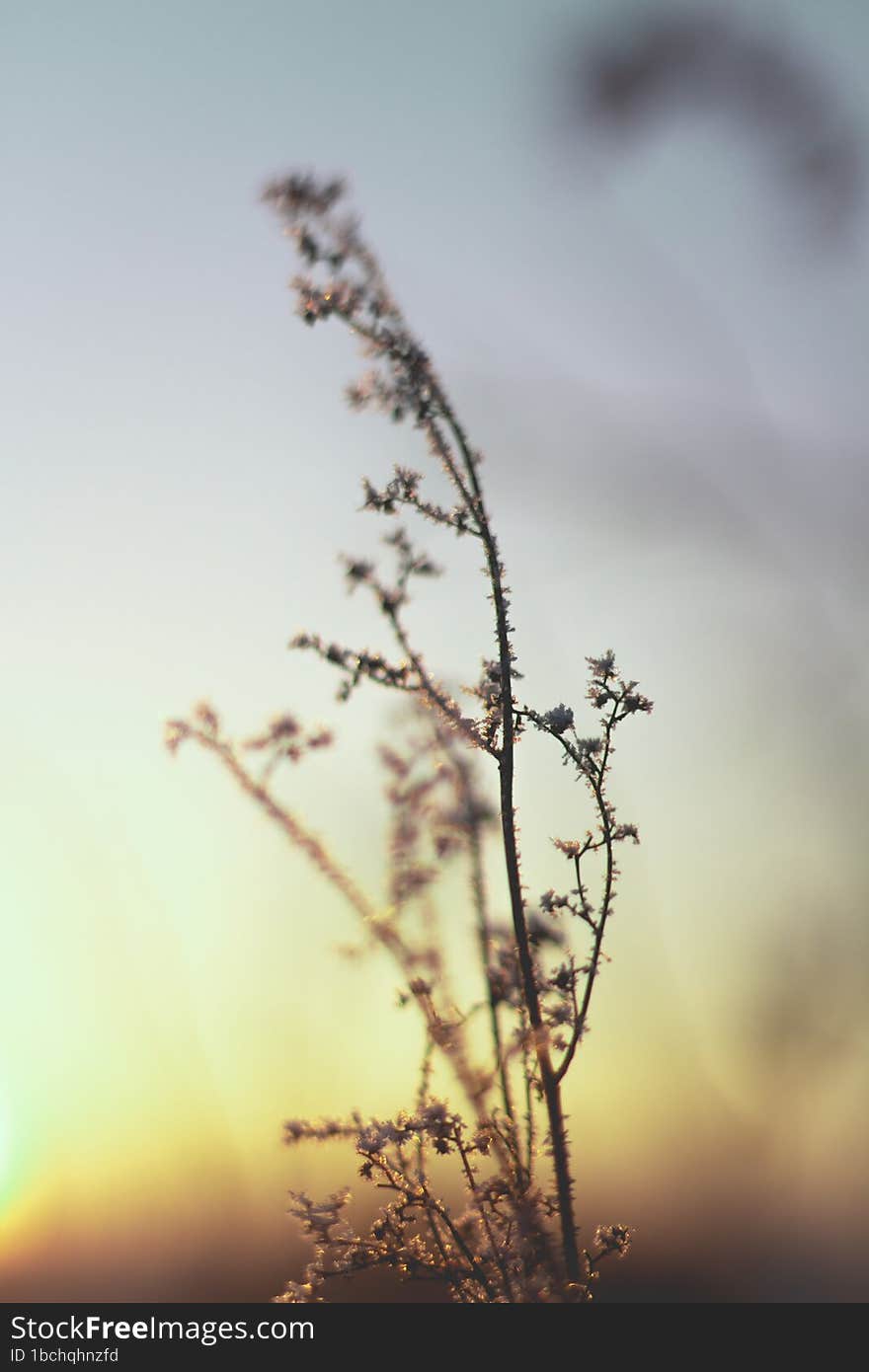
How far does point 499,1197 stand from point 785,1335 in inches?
45.3

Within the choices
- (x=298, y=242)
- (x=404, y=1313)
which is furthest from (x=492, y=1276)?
(x=298, y=242)

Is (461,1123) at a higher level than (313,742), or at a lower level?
lower

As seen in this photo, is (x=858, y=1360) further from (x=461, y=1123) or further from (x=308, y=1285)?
(x=308, y=1285)

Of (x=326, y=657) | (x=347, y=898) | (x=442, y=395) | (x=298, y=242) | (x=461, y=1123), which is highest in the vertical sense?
(x=298, y=242)

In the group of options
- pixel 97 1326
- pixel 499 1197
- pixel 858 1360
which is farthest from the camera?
pixel 97 1326

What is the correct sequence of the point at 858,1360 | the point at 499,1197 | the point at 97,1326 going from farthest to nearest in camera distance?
the point at 97,1326, the point at 499,1197, the point at 858,1360

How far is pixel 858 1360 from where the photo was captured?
123 inches

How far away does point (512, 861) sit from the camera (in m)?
3.10

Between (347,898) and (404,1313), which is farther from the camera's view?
(347,898)

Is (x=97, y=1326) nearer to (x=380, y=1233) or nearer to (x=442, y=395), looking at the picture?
(x=380, y=1233)

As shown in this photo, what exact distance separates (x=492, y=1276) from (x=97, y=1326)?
5.90ft

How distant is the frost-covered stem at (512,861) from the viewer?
3.11m

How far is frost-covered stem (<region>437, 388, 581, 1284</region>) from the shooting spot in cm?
311

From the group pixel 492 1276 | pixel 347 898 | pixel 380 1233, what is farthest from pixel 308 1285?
pixel 347 898
